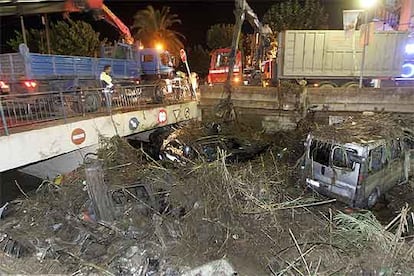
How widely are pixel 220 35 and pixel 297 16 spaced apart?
8.89 meters

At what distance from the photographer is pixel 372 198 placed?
331 inches

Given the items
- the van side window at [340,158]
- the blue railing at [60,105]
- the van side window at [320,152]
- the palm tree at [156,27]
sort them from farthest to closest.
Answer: the palm tree at [156,27], the blue railing at [60,105], the van side window at [320,152], the van side window at [340,158]

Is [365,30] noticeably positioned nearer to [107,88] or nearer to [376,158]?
[376,158]

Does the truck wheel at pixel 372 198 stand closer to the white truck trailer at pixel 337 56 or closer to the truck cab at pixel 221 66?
the white truck trailer at pixel 337 56

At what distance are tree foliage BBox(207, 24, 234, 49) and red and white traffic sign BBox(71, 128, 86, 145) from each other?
83.4 ft

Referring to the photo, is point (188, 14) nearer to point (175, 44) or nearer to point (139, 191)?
point (175, 44)

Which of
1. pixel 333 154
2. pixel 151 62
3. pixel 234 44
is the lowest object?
pixel 333 154

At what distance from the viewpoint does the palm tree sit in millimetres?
33588

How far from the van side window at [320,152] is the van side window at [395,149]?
185 centimetres

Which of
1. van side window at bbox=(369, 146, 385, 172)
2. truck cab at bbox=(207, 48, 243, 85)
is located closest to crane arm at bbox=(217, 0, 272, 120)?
truck cab at bbox=(207, 48, 243, 85)

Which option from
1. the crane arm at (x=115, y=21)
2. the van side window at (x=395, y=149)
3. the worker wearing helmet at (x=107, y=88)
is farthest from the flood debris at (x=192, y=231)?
the crane arm at (x=115, y=21)

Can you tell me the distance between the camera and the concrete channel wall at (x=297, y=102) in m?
13.3

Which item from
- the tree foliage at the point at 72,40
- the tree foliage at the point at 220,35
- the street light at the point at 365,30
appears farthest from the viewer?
the tree foliage at the point at 220,35

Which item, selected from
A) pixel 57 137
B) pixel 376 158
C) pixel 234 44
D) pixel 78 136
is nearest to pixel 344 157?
pixel 376 158
